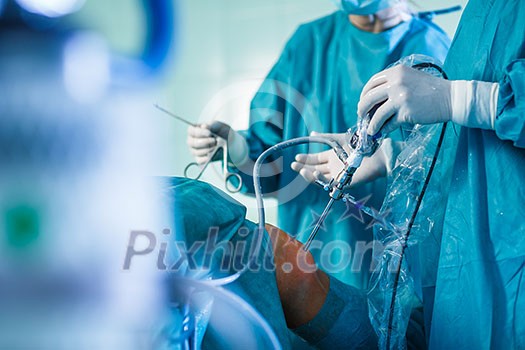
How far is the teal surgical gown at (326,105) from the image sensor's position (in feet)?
5.19

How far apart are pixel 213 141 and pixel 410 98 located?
0.72 metres

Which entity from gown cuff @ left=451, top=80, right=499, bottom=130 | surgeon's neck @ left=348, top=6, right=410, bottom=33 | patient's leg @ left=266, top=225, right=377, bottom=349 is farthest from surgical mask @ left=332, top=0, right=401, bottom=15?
patient's leg @ left=266, top=225, right=377, bottom=349

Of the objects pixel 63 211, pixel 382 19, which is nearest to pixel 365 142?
pixel 63 211

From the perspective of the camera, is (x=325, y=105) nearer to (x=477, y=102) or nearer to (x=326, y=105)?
(x=326, y=105)

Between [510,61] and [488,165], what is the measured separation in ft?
0.59

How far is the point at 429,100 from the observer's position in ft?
3.31

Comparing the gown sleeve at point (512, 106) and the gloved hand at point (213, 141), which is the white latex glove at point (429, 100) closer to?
the gown sleeve at point (512, 106)

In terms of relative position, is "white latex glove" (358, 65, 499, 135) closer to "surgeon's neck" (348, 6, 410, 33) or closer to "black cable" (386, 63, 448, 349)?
"black cable" (386, 63, 448, 349)

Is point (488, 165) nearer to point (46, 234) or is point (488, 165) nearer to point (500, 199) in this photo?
point (500, 199)

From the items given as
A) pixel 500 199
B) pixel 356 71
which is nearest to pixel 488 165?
pixel 500 199

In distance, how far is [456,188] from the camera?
1062 mm

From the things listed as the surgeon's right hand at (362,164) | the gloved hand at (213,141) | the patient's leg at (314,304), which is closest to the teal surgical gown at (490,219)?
the patient's leg at (314,304)

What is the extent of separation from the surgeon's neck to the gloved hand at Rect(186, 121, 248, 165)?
0.48 m

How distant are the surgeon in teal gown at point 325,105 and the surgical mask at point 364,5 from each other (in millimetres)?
91
